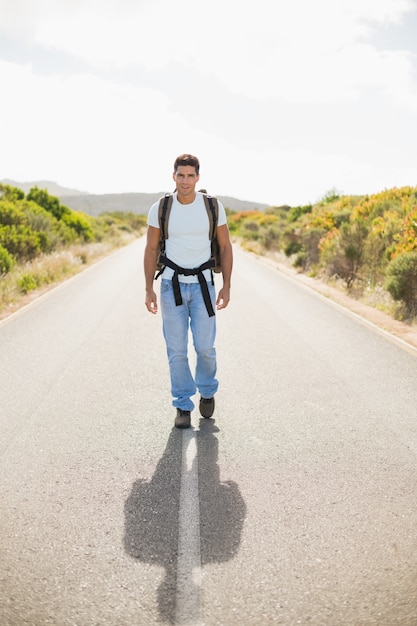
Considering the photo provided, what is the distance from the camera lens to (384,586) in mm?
2930

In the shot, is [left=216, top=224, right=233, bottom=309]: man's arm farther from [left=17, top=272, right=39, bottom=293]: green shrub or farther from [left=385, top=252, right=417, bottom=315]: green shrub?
[left=17, top=272, right=39, bottom=293]: green shrub

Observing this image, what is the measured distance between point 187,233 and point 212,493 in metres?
2.05

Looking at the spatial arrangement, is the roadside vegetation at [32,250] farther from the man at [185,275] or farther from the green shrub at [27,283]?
the man at [185,275]

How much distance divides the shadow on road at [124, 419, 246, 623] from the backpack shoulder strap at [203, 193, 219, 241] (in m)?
1.82

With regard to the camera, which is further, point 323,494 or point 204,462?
point 204,462

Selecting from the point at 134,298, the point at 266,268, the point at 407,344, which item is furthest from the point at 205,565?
the point at 266,268

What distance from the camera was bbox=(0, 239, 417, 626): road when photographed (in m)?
2.82

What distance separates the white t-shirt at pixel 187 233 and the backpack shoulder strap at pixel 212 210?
0.03 metres

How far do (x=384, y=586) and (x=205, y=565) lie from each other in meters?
0.91

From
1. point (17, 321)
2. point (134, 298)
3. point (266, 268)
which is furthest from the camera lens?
point (266, 268)

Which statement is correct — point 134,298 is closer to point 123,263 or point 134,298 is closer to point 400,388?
point 400,388

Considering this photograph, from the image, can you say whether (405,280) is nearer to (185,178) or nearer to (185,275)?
(185,275)

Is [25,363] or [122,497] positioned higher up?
[122,497]

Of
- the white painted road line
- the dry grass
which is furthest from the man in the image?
the dry grass
